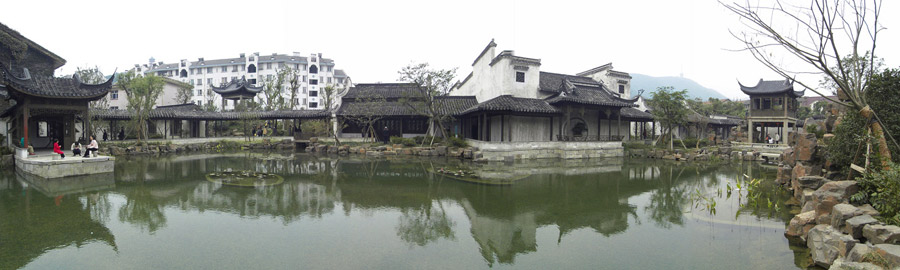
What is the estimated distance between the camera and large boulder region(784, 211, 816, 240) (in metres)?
6.72

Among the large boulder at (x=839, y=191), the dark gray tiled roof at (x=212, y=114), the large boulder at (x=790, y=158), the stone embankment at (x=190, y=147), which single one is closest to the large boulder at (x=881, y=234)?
the large boulder at (x=839, y=191)

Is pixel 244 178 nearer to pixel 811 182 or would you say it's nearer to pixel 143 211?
pixel 143 211

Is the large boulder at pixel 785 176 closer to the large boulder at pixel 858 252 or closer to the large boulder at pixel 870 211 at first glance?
the large boulder at pixel 870 211

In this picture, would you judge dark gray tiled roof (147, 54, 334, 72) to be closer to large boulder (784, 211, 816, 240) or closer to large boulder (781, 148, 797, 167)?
large boulder (781, 148, 797, 167)

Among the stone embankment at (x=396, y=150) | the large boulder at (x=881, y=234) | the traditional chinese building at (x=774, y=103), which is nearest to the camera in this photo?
the large boulder at (x=881, y=234)

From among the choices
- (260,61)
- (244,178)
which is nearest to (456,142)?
(244,178)

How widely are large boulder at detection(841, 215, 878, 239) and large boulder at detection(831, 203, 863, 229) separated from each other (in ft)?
0.40

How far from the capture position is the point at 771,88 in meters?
26.8

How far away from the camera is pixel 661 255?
6.02 m

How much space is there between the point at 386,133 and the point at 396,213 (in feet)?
60.2

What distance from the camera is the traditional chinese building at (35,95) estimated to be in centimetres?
1524

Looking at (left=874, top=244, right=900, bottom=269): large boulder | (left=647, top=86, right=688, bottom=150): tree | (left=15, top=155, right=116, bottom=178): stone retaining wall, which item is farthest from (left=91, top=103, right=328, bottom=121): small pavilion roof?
(left=874, top=244, right=900, bottom=269): large boulder

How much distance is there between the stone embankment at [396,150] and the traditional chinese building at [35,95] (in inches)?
417

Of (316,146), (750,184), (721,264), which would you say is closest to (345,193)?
(721,264)
